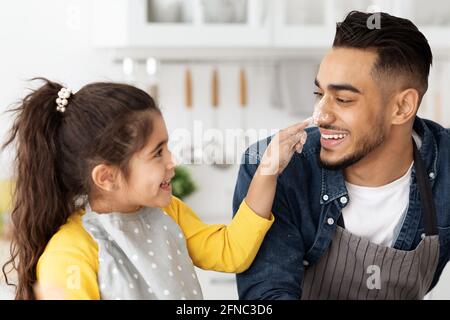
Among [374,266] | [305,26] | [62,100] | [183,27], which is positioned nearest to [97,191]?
[62,100]

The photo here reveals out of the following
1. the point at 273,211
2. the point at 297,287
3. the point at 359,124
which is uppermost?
the point at 359,124

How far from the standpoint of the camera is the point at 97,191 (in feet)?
3.67

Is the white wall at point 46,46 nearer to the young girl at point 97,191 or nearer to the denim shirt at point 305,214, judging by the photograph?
the denim shirt at point 305,214

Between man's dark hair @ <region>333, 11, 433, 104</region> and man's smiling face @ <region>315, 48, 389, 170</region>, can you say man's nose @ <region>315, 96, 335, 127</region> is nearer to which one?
man's smiling face @ <region>315, 48, 389, 170</region>

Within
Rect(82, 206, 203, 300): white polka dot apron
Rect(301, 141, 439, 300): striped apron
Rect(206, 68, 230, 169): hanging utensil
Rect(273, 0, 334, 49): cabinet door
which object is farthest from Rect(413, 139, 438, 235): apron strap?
Rect(206, 68, 230, 169): hanging utensil

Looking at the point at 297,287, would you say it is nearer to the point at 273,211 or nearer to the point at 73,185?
the point at 273,211

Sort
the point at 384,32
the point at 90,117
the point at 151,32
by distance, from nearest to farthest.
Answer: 1. the point at 90,117
2. the point at 384,32
3. the point at 151,32

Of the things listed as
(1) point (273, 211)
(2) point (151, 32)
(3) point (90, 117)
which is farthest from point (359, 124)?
(2) point (151, 32)

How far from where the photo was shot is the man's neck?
1.39 meters

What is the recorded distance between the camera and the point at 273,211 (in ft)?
4.22

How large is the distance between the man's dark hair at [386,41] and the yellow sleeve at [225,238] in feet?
1.15

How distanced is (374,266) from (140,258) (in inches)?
18.0

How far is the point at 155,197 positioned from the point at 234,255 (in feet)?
0.59

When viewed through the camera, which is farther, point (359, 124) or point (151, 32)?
point (151, 32)
